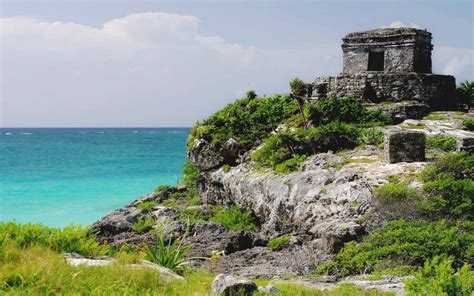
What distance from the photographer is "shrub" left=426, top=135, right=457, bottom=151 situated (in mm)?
17969

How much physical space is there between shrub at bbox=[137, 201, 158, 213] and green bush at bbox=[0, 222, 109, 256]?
12.7 m

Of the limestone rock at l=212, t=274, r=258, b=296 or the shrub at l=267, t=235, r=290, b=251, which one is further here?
the shrub at l=267, t=235, r=290, b=251

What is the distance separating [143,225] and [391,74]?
38.6ft

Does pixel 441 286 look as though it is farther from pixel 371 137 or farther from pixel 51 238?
pixel 371 137

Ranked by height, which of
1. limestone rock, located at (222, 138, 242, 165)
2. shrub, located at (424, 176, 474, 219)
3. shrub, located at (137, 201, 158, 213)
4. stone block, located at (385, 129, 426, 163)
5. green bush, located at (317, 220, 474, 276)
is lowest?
shrub, located at (137, 201, 158, 213)

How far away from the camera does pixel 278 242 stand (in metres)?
14.7

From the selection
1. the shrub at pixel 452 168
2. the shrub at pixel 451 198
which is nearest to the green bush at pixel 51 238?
the shrub at pixel 451 198

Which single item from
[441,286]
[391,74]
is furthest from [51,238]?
[391,74]

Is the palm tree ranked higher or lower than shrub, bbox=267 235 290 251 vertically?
higher

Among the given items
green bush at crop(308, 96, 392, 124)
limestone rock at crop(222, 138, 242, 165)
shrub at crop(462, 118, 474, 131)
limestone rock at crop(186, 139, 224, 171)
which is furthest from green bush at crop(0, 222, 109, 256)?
shrub at crop(462, 118, 474, 131)

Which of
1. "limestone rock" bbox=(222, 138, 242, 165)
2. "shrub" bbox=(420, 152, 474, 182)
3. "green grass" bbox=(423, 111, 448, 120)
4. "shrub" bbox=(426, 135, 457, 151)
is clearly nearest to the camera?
"shrub" bbox=(420, 152, 474, 182)

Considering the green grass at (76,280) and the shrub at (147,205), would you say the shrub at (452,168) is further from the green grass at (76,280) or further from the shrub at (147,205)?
the shrub at (147,205)

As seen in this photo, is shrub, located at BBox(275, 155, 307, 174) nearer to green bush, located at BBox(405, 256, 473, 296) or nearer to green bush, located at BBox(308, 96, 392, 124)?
green bush, located at BBox(308, 96, 392, 124)

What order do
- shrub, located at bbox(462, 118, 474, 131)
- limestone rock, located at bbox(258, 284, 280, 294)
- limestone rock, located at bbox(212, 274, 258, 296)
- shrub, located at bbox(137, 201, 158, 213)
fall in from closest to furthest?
limestone rock, located at bbox(212, 274, 258, 296), limestone rock, located at bbox(258, 284, 280, 294), shrub, located at bbox(462, 118, 474, 131), shrub, located at bbox(137, 201, 158, 213)
